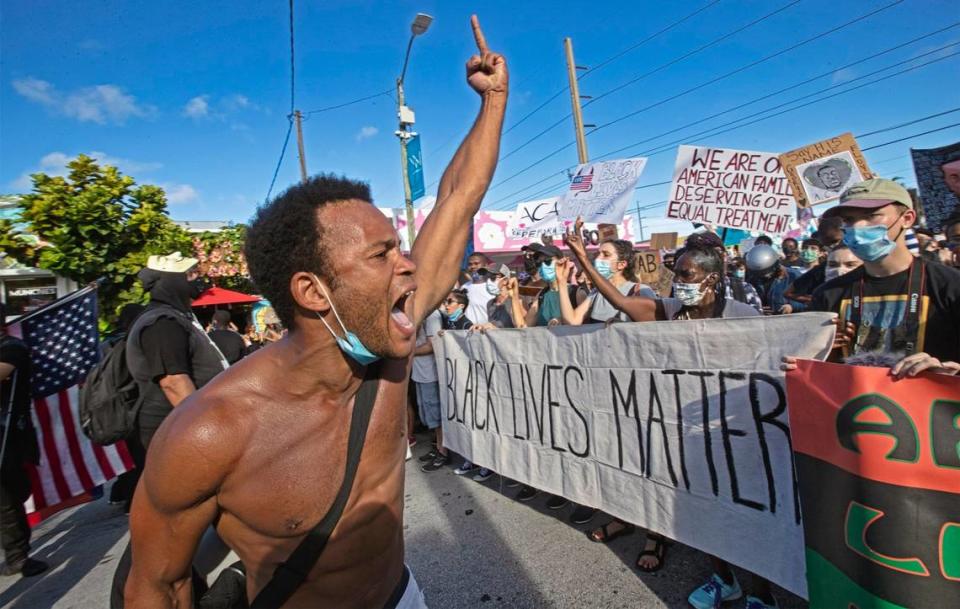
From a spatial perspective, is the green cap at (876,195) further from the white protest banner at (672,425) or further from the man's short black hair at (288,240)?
the man's short black hair at (288,240)

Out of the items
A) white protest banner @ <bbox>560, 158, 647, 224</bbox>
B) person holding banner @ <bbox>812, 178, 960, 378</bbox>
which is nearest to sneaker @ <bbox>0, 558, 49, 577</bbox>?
person holding banner @ <bbox>812, 178, 960, 378</bbox>

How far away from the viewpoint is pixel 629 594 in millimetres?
2740

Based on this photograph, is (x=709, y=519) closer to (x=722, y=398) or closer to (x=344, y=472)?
(x=722, y=398)

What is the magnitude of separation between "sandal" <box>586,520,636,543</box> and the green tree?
20.2 ft

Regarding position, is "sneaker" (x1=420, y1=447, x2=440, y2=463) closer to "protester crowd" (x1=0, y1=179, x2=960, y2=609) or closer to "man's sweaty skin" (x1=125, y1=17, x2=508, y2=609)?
"protester crowd" (x1=0, y1=179, x2=960, y2=609)

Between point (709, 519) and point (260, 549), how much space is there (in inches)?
88.6

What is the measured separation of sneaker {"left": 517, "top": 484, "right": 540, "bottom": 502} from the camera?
4156 millimetres

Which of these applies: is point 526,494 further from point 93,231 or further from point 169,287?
point 93,231

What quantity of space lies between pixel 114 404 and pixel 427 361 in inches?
106

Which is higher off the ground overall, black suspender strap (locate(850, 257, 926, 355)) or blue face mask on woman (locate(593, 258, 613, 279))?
blue face mask on woman (locate(593, 258, 613, 279))

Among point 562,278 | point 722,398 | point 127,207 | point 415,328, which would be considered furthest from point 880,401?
point 127,207

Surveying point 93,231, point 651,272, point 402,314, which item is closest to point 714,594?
point 402,314

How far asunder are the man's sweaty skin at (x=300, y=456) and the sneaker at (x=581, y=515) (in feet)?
7.67

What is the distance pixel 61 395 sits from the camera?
4059mm
